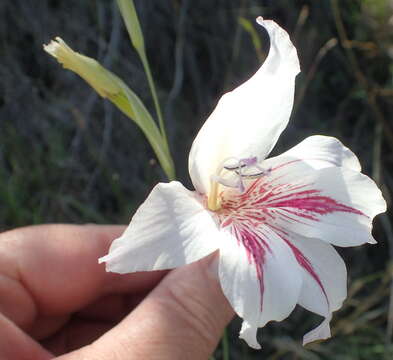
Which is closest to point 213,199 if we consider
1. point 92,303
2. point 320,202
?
point 320,202

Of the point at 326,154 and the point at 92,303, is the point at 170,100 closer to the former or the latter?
the point at 92,303

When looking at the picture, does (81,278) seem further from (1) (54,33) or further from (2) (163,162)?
(1) (54,33)

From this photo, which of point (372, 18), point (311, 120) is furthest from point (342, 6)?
point (311, 120)

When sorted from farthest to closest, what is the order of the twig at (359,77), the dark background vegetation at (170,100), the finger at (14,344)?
the dark background vegetation at (170,100) < the twig at (359,77) < the finger at (14,344)

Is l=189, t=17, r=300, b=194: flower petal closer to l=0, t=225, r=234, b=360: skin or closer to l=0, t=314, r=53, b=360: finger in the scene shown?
l=0, t=225, r=234, b=360: skin

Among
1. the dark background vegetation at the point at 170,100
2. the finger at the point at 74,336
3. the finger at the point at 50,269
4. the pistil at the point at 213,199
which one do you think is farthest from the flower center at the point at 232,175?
the dark background vegetation at the point at 170,100

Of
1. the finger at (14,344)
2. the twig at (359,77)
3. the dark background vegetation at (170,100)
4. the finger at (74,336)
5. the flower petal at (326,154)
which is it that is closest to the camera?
the flower petal at (326,154)

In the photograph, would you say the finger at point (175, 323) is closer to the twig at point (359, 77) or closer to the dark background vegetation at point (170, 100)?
the dark background vegetation at point (170, 100)
